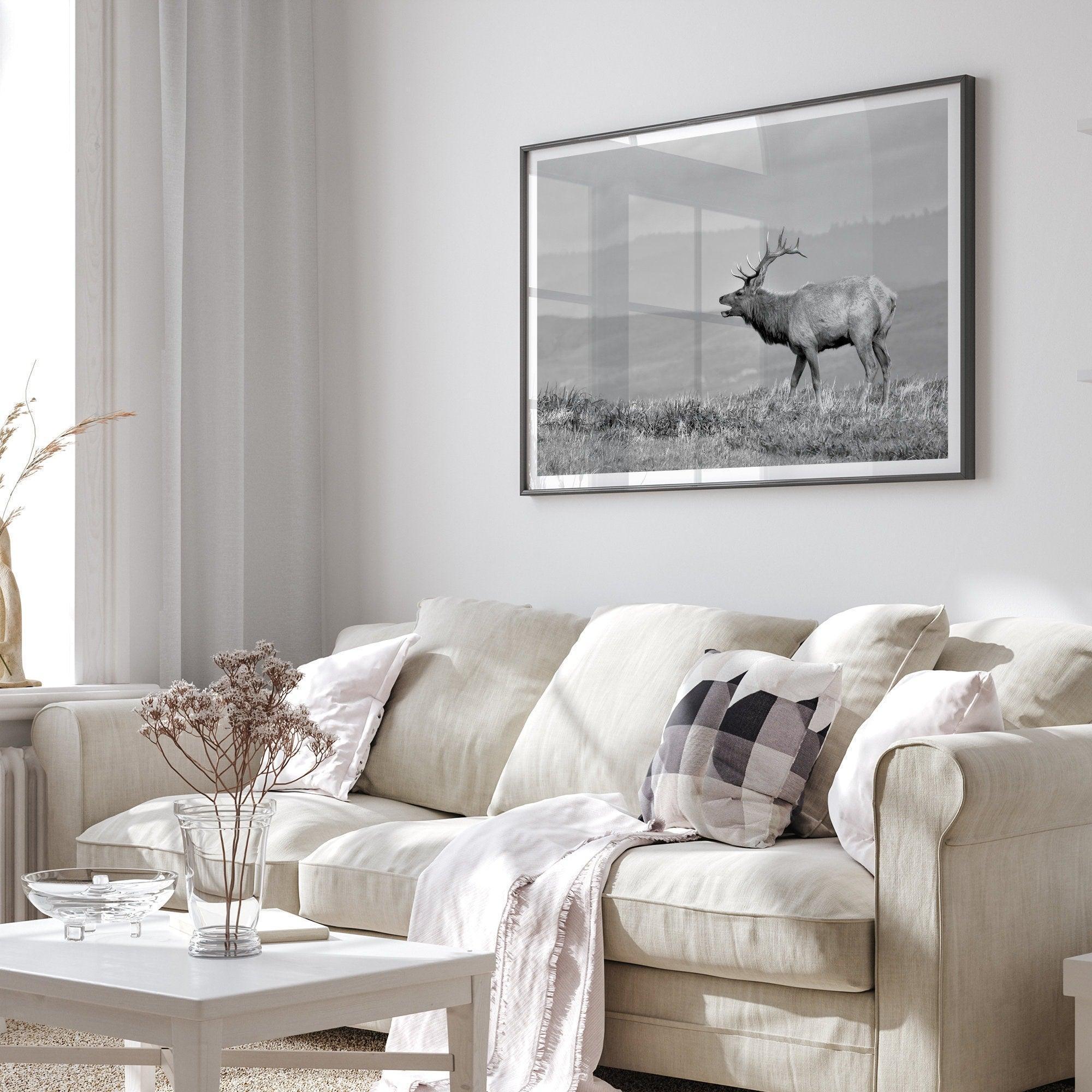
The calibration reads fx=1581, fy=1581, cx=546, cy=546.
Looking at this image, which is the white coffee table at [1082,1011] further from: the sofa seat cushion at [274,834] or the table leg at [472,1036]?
the sofa seat cushion at [274,834]

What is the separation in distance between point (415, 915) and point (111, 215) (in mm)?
2267

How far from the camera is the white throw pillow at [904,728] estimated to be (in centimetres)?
268

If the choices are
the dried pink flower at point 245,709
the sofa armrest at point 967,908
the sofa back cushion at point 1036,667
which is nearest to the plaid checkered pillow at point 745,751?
the sofa back cushion at point 1036,667

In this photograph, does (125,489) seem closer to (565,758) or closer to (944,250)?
(565,758)

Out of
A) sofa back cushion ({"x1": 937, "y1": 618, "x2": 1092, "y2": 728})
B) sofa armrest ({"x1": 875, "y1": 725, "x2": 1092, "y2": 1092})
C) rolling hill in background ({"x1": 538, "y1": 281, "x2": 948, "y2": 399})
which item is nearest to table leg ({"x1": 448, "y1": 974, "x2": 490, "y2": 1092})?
sofa armrest ({"x1": 875, "y1": 725, "x2": 1092, "y2": 1092})

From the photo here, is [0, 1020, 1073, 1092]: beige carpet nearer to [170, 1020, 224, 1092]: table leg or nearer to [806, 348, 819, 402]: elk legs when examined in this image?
Answer: [170, 1020, 224, 1092]: table leg

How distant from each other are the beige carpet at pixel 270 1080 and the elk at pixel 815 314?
159 cm

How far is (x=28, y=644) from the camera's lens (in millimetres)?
4273

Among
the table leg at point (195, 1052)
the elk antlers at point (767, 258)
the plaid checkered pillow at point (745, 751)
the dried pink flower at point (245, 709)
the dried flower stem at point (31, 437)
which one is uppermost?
the elk antlers at point (767, 258)

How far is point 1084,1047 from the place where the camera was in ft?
8.19

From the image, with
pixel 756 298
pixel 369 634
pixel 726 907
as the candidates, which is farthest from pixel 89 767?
pixel 756 298

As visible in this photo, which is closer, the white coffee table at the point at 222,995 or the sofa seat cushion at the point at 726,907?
the white coffee table at the point at 222,995

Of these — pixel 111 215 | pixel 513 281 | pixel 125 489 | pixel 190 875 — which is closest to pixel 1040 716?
pixel 190 875

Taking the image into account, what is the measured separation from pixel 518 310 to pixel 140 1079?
233 cm
